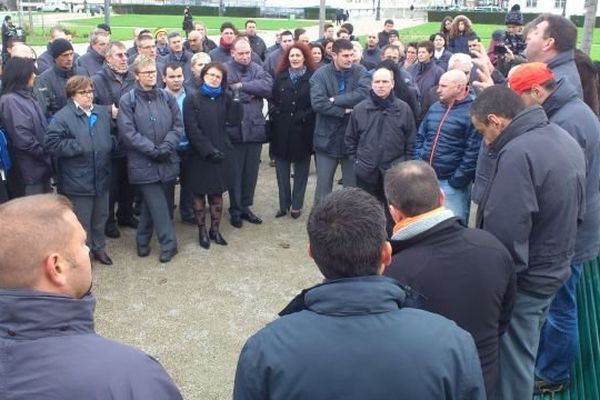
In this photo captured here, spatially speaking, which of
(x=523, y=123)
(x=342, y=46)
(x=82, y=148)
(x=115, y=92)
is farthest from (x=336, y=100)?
(x=523, y=123)

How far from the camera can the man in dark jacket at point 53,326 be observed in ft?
5.51

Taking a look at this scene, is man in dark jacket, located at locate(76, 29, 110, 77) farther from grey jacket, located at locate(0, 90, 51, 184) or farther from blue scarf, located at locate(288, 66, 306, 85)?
blue scarf, located at locate(288, 66, 306, 85)

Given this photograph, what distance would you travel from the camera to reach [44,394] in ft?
5.45

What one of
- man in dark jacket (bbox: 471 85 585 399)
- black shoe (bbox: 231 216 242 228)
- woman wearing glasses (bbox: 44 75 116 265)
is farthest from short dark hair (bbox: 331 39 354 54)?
man in dark jacket (bbox: 471 85 585 399)

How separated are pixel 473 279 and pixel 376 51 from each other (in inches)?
355

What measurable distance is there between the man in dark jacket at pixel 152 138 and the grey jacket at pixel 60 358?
4.14 meters

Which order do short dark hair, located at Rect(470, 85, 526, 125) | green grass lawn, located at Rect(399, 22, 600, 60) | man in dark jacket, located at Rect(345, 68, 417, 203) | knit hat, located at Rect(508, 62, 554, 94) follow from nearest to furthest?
short dark hair, located at Rect(470, 85, 526, 125), knit hat, located at Rect(508, 62, 554, 94), man in dark jacket, located at Rect(345, 68, 417, 203), green grass lawn, located at Rect(399, 22, 600, 60)

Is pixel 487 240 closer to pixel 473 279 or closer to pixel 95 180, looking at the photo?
pixel 473 279

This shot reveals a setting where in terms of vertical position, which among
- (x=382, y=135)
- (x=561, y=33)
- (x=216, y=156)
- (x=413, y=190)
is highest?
(x=561, y=33)

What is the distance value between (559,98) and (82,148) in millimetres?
3983

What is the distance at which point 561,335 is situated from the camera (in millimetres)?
3947

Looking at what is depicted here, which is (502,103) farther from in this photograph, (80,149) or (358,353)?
(80,149)

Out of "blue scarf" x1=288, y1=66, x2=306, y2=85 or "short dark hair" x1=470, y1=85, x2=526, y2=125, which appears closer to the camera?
"short dark hair" x1=470, y1=85, x2=526, y2=125

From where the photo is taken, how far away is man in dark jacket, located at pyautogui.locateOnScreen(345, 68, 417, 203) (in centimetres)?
605
